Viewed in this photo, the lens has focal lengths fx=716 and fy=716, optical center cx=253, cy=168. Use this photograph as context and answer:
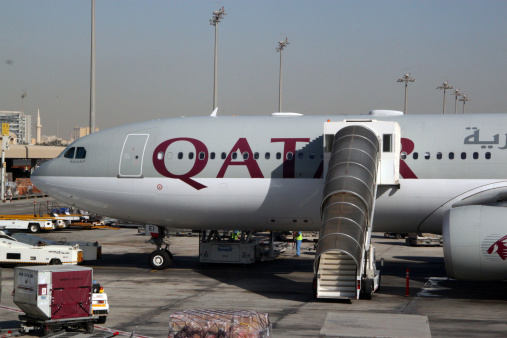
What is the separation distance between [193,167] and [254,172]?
8.28 ft

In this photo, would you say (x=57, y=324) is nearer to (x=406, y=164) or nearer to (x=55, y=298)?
(x=55, y=298)

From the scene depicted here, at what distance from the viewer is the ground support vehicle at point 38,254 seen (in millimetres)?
29359

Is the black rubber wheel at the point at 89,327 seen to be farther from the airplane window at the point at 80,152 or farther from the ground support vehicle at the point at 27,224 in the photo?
the ground support vehicle at the point at 27,224

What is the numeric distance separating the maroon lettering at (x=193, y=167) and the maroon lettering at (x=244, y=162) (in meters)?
0.83

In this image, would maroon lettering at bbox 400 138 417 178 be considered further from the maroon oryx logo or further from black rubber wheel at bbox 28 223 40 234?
black rubber wheel at bbox 28 223 40 234

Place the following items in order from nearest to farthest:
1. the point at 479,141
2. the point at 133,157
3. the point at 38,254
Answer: the point at 479,141 < the point at 133,157 < the point at 38,254

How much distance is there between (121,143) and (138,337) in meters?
13.1

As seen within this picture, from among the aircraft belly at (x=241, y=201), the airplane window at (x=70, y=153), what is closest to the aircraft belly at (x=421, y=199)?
the aircraft belly at (x=241, y=201)

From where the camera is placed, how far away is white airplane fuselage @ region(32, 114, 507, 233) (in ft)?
84.0

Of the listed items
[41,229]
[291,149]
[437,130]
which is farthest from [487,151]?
[41,229]

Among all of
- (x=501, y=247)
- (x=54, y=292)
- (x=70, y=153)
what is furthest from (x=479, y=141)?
(x=70, y=153)

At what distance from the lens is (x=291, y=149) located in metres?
26.9

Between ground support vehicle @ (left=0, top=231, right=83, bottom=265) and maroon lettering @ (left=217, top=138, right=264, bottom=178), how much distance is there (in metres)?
7.22

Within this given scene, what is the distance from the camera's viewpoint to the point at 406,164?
84.9 feet
